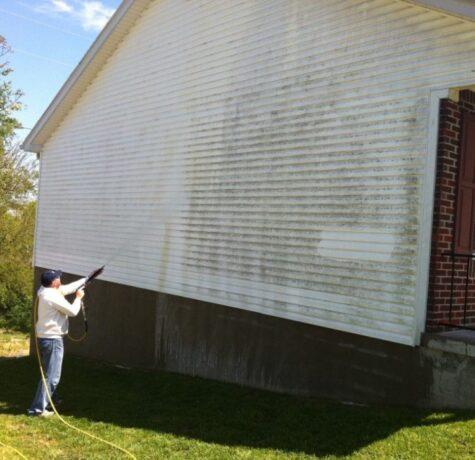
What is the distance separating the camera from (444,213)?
727 centimetres

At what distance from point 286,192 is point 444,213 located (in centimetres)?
257

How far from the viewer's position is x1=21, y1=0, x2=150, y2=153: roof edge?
1310cm

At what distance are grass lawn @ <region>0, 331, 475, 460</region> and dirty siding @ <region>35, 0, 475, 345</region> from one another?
1138mm

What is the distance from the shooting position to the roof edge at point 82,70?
1310cm

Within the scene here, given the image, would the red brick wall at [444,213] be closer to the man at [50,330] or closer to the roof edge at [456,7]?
the roof edge at [456,7]

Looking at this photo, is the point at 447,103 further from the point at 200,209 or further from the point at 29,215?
the point at 29,215

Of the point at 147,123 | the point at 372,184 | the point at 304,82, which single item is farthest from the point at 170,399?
the point at 147,123

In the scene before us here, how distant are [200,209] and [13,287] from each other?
2265 cm

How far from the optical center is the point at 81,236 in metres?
14.6

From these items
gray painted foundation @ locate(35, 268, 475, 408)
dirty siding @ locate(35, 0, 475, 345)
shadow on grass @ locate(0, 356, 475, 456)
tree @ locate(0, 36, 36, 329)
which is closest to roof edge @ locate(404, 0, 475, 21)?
dirty siding @ locate(35, 0, 475, 345)

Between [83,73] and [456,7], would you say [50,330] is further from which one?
[83,73]

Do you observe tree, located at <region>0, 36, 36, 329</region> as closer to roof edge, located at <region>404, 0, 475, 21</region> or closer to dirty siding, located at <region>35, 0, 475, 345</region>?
dirty siding, located at <region>35, 0, 475, 345</region>

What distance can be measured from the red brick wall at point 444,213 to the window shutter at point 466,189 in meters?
0.10

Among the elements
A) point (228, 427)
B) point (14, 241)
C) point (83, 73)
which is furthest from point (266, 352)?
point (14, 241)
